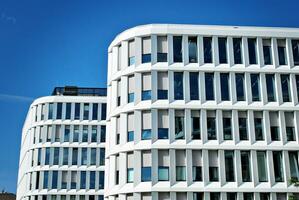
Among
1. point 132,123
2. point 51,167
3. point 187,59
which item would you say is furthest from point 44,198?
point 187,59

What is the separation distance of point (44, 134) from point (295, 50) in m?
38.1

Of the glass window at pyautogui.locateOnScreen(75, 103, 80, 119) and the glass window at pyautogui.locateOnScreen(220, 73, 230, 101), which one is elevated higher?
the glass window at pyautogui.locateOnScreen(75, 103, 80, 119)

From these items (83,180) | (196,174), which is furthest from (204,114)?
(83,180)

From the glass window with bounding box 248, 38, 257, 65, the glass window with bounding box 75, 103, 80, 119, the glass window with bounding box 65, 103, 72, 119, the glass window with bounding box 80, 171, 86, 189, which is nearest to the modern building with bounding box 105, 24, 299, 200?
the glass window with bounding box 248, 38, 257, 65

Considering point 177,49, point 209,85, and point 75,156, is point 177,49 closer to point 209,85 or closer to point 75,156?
point 209,85

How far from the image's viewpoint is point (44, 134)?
201ft

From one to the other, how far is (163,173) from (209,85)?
26.6 ft

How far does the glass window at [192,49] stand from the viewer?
3541 centimetres

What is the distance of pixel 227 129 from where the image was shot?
34.0 metres

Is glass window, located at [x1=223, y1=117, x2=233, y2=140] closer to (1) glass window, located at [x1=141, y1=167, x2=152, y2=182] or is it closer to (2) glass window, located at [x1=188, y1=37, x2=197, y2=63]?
(2) glass window, located at [x1=188, y1=37, x2=197, y2=63]

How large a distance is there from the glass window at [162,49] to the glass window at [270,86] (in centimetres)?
869

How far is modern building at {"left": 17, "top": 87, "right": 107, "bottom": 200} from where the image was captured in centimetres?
5903

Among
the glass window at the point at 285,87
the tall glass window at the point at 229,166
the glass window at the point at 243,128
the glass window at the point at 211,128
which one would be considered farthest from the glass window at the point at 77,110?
the glass window at the point at 285,87

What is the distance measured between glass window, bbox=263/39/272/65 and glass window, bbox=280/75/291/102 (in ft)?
5.53
